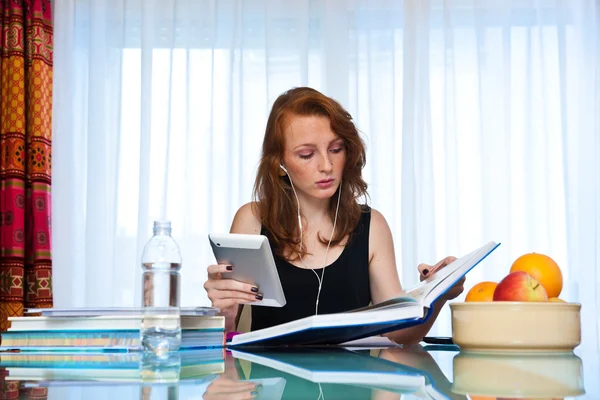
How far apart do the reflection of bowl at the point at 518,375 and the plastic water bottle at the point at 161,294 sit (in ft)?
1.15

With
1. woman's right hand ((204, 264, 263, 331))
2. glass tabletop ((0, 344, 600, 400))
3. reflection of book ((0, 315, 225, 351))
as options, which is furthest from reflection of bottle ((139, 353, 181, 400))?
woman's right hand ((204, 264, 263, 331))

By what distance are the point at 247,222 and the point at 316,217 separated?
0.70ft

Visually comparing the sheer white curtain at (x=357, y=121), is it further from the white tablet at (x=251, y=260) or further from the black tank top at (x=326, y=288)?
the white tablet at (x=251, y=260)

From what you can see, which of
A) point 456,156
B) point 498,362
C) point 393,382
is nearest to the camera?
point 393,382

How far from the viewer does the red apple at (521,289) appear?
1001 mm

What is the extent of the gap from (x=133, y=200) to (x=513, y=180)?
1911mm

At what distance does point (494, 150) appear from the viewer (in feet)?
12.1

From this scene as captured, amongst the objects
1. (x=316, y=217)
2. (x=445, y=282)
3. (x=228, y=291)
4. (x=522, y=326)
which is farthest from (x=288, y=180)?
(x=522, y=326)

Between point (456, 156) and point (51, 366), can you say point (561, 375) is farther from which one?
point (456, 156)

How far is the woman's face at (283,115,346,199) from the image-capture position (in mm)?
2090

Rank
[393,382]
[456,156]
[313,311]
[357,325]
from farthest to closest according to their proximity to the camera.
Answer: [456,156] < [313,311] < [357,325] < [393,382]

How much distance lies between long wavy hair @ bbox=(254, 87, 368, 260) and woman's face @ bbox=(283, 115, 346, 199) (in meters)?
0.02

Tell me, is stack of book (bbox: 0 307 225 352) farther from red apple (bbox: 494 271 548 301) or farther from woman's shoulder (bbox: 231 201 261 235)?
woman's shoulder (bbox: 231 201 261 235)

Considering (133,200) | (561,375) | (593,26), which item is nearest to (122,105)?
(133,200)
